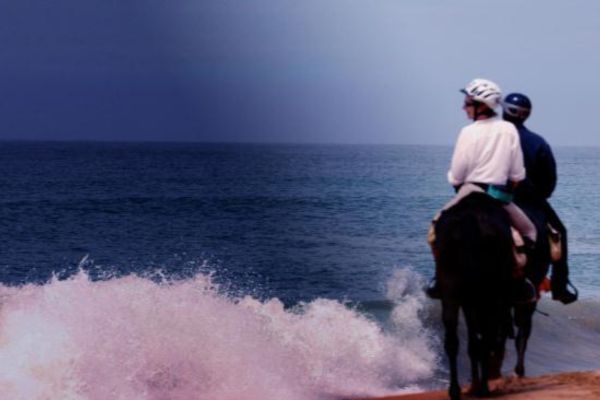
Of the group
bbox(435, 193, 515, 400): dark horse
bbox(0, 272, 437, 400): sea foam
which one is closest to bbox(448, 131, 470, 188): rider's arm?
bbox(435, 193, 515, 400): dark horse

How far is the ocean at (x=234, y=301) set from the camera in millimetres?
12461

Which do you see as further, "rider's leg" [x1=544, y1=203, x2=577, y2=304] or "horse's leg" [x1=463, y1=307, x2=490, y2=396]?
"rider's leg" [x1=544, y1=203, x2=577, y2=304]

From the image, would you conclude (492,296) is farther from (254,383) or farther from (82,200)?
(82,200)

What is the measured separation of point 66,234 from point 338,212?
17709mm

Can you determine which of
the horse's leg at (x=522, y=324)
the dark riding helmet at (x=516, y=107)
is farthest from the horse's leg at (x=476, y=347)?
the dark riding helmet at (x=516, y=107)

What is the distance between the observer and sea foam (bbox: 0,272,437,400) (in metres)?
12.0

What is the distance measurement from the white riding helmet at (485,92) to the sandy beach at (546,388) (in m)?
2.37

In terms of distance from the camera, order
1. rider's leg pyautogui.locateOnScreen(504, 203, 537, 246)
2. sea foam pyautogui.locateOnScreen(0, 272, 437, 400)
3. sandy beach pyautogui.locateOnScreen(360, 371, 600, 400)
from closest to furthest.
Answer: rider's leg pyautogui.locateOnScreen(504, 203, 537, 246)
sandy beach pyautogui.locateOnScreen(360, 371, 600, 400)
sea foam pyautogui.locateOnScreen(0, 272, 437, 400)

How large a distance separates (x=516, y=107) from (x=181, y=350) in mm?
5816

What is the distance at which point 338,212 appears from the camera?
189 feet

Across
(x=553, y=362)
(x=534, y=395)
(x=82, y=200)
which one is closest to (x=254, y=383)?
(x=534, y=395)

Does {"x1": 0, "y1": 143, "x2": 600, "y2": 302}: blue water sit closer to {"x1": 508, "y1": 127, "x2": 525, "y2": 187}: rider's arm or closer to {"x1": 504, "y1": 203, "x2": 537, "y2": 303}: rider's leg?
{"x1": 504, "y1": 203, "x2": 537, "y2": 303}: rider's leg

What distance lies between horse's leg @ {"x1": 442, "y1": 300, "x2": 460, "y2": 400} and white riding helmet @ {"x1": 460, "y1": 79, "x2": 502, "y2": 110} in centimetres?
161

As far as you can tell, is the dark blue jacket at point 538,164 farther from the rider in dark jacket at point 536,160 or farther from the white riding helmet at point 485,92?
the white riding helmet at point 485,92
